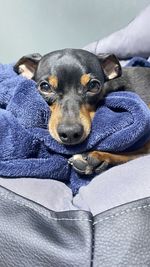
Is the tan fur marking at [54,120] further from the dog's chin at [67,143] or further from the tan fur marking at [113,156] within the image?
the tan fur marking at [113,156]

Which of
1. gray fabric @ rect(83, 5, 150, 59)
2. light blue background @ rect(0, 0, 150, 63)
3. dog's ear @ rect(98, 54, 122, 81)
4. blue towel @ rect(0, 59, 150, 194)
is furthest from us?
light blue background @ rect(0, 0, 150, 63)

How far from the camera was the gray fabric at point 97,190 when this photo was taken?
1.08 meters

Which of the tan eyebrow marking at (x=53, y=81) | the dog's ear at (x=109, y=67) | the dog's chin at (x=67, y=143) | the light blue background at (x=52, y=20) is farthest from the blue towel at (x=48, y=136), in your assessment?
the light blue background at (x=52, y=20)

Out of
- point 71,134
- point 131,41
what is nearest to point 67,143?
point 71,134

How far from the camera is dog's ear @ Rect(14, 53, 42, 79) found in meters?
1.85

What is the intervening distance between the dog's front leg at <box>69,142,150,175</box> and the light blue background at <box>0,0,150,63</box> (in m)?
1.37

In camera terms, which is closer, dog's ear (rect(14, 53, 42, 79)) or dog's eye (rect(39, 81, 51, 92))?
dog's eye (rect(39, 81, 51, 92))

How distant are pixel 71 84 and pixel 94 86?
0.10 meters

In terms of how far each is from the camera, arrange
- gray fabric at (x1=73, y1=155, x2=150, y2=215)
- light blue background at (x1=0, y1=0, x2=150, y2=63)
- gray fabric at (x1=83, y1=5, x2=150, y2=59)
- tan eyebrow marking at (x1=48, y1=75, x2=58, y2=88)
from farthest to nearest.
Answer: light blue background at (x1=0, y1=0, x2=150, y2=63)
gray fabric at (x1=83, y1=5, x2=150, y2=59)
tan eyebrow marking at (x1=48, y1=75, x2=58, y2=88)
gray fabric at (x1=73, y1=155, x2=150, y2=215)

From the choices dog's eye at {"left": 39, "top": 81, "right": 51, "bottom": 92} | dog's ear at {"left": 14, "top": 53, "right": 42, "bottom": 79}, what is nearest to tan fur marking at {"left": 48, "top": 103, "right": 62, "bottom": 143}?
dog's eye at {"left": 39, "top": 81, "right": 51, "bottom": 92}

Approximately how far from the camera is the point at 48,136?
1410 millimetres

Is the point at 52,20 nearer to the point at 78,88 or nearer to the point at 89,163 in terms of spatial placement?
the point at 78,88

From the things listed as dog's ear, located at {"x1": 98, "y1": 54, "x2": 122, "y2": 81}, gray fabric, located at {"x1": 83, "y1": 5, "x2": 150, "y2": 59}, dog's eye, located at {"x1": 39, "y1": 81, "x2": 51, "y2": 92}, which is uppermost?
dog's eye, located at {"x1": 39, "y1": 81, "x2": 51, "y2": 92}

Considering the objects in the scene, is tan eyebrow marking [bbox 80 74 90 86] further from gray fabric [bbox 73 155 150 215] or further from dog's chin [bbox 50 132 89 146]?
gray fabric [bbox 73 155 150 215]
